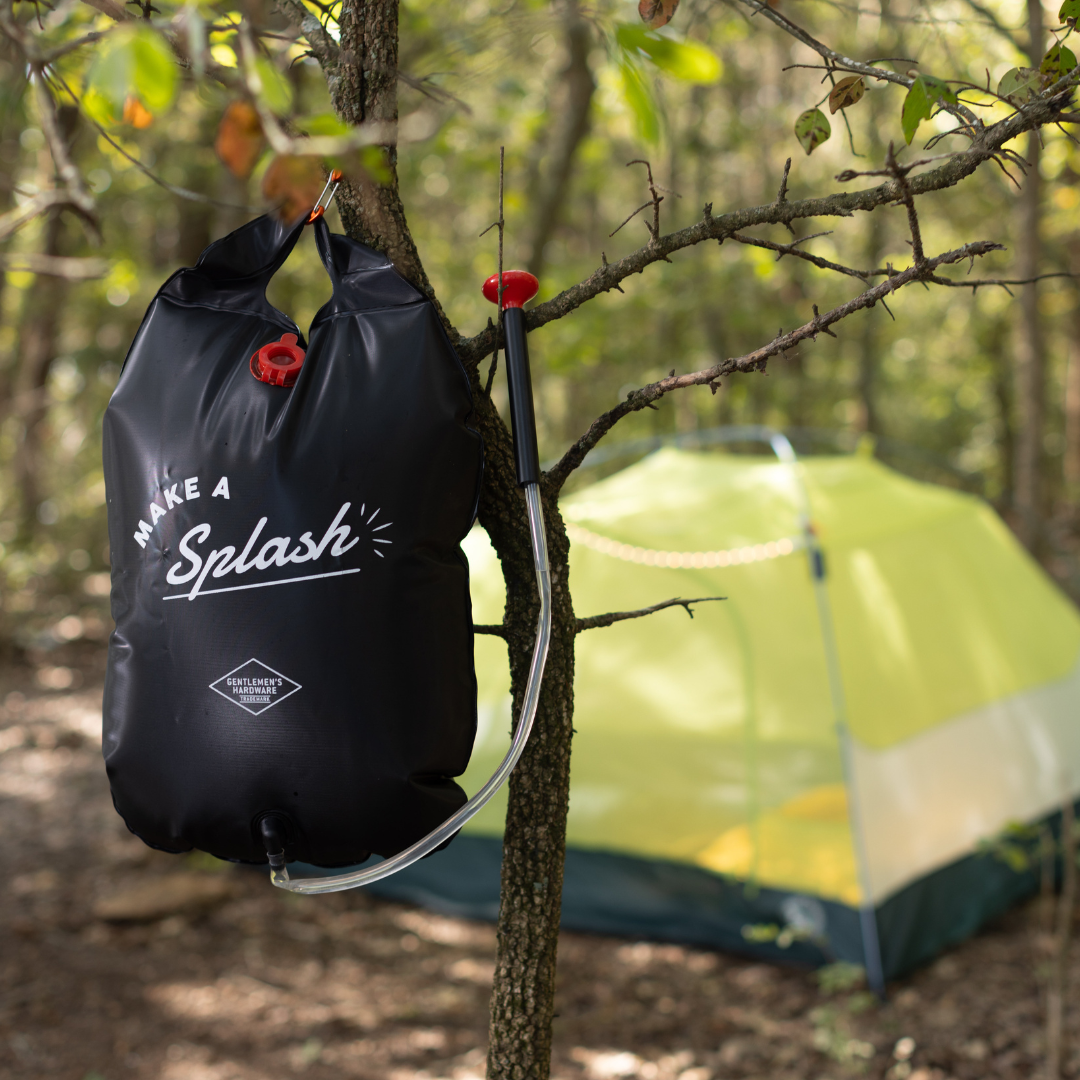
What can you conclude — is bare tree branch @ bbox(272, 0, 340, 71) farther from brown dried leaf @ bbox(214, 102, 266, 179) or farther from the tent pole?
the tent pole

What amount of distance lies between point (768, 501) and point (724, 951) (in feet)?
4.56

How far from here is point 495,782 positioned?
37.0 inches

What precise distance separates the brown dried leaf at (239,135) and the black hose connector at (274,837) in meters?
0.57

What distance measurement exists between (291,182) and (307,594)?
0.38 metres

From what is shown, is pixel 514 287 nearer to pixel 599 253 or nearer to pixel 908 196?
pixel 908 196

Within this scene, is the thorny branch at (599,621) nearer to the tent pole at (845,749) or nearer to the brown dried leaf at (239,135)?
the brown dried leaf at (239,135)

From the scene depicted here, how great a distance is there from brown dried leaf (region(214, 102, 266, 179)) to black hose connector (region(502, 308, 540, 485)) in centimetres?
33

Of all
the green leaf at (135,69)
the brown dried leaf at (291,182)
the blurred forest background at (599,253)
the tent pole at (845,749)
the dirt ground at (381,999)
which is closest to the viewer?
the green leaf at (135,69)

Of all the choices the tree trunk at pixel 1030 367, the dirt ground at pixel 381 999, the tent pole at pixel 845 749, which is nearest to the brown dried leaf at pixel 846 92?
the tent pole at pixel 845 749

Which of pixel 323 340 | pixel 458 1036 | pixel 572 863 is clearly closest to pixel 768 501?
pixel 572 863

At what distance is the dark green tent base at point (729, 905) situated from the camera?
2.68 m

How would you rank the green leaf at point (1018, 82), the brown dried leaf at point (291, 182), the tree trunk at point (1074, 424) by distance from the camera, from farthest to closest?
the tree trunk at point (1074, 424), the green leaf at point (1018, 82), the brown dried leaf at point (291, 182)

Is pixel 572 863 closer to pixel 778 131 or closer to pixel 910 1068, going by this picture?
pixel 910 1068

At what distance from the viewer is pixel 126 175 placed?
5.97 metres
